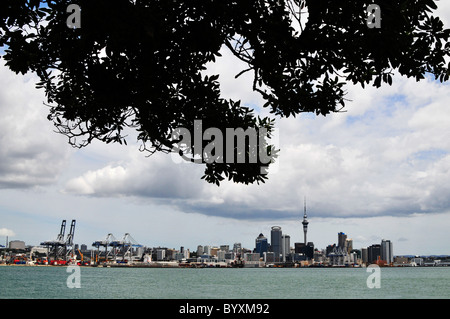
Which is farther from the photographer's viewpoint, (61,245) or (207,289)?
(61,245)

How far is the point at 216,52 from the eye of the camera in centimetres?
759

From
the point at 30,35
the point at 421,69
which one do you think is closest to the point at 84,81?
the point at 30,35

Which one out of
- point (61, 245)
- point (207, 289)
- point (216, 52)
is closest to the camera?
point (216, 52)

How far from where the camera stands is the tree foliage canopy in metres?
6.87

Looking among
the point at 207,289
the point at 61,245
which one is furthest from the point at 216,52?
the point at 61,245

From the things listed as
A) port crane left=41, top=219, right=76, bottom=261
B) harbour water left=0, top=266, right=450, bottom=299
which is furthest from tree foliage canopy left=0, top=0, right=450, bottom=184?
port crane left=41, top=219, right=76, bottom=261

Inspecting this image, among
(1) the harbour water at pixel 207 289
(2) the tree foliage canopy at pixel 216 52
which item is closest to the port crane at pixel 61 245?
(1) the harbour water at pixel 207 289

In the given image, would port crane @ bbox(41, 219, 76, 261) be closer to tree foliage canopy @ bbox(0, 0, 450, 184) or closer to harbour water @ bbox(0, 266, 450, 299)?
harbour water @ bbox(0, 266, 450, 299)

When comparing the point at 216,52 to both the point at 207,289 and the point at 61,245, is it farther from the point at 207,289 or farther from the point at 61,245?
the point at 61,245

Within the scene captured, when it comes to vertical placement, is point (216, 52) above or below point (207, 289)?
above

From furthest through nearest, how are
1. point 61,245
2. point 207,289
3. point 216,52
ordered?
point 61,245 < point 207,289 < point 216,52

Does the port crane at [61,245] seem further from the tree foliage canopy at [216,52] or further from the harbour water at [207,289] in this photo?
the tree foliage canopy at [216,52]

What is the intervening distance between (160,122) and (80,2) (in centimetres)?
267
